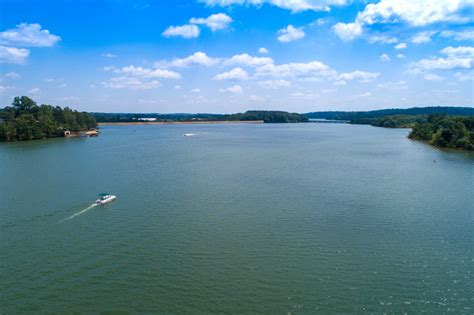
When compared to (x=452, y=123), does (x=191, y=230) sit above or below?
below

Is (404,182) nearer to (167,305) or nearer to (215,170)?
(215,170)

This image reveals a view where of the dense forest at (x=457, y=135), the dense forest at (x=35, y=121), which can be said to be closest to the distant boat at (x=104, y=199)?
the dense forest at (x=457, y=135)

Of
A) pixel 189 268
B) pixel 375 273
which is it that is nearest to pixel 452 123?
pixel 375 273

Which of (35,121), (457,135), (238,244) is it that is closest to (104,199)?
(238,244)

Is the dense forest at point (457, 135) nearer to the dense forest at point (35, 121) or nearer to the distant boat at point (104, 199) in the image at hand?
the distant boat at point (104, 199)

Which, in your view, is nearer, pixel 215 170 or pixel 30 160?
pixel 215 170

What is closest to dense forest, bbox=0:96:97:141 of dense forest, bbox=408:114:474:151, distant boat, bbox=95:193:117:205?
distant boat, bbox=95:193:117:205

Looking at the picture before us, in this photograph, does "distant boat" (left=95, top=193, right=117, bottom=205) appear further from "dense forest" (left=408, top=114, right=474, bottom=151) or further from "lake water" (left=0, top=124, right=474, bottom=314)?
"dense forest" (left=408, top=114, right=474, bottom=151)

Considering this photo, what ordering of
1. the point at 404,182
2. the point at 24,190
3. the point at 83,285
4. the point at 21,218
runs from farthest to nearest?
the point at 404,182 → the point at 24,190 → the point at 21,218 → the point at 83,285
